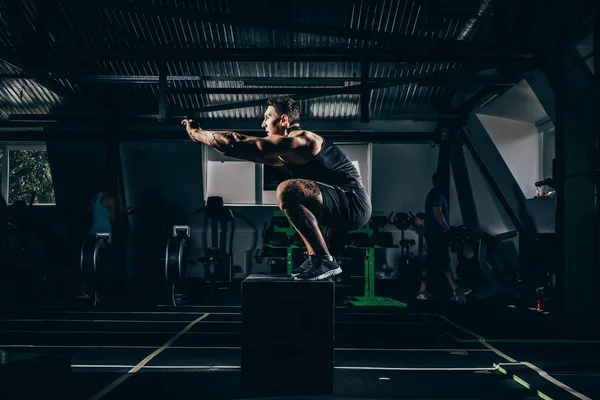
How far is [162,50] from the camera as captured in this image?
608cm

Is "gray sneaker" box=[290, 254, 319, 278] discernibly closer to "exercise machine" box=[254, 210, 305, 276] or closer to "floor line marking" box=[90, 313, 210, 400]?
"floor line marking" box=[90, 313, 210, 400]

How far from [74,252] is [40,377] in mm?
7599

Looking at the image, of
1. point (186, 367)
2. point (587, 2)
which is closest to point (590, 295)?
point (587, 2)

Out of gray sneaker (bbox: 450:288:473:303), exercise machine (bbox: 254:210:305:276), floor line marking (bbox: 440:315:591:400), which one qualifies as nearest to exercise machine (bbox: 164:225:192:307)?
exercise machine (bbox: 254:210:305:276)

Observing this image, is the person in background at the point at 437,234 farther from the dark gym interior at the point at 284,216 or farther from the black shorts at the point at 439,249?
the dark gym interior at the point at 284,216

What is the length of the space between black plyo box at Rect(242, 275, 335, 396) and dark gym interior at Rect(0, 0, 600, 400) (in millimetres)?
11

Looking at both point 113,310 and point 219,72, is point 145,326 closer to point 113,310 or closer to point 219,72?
point 113,310

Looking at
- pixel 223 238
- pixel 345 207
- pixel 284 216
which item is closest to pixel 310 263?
pixel 345 207

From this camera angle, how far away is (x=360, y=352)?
4113 mm

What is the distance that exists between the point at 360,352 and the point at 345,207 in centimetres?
130

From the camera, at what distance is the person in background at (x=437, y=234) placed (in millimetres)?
7578

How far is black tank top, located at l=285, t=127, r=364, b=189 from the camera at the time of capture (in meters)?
3.27

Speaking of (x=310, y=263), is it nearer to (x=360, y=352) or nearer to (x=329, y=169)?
(x=329, y=169)

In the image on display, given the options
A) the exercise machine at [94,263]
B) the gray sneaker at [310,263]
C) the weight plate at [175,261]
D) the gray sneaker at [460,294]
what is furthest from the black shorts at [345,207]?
the exercise machine at [94,263]
